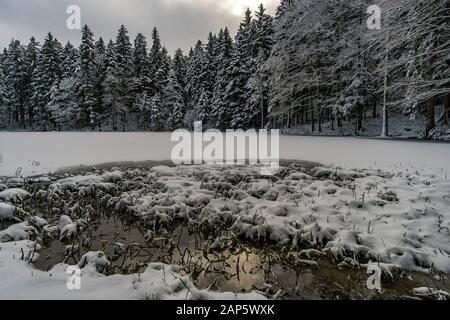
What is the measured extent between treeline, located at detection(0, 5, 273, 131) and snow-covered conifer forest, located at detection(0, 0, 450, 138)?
17 cm

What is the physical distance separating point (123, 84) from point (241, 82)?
71.8 feet

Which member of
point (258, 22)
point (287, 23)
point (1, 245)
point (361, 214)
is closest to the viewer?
point (1, 245)

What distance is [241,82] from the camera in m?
39.2

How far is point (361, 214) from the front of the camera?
190 inches

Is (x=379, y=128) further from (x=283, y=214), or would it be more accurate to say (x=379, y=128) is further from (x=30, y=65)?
(x=30, y=65)

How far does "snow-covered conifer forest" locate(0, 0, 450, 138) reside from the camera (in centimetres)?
2475

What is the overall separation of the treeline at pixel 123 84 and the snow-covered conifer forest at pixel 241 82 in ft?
0.56

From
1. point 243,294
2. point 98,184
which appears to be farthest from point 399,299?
point 98,184

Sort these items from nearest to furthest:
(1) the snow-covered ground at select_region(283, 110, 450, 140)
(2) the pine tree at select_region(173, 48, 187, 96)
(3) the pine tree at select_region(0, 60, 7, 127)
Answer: (1) the snow-covered ground at select_region(283, 110, 450, 140)
(2) the pine tree at select_region(173, 48, 187, 96)
(3) the pine tree at select_region(0, 60, 7, 127)

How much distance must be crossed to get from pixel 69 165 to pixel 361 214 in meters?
8.26

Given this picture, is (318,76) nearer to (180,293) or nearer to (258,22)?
(258,22)

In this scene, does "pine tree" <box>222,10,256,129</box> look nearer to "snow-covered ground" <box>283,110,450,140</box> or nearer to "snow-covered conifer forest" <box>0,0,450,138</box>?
"snow-covered conifer forest" <box>0,0,450,138</box>

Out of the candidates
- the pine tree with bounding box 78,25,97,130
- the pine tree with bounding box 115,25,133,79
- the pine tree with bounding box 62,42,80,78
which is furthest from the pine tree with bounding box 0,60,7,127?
the pine tree with bounding box 115,25,133,79

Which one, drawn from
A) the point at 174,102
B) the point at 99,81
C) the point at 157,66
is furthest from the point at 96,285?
the point at 157,66
